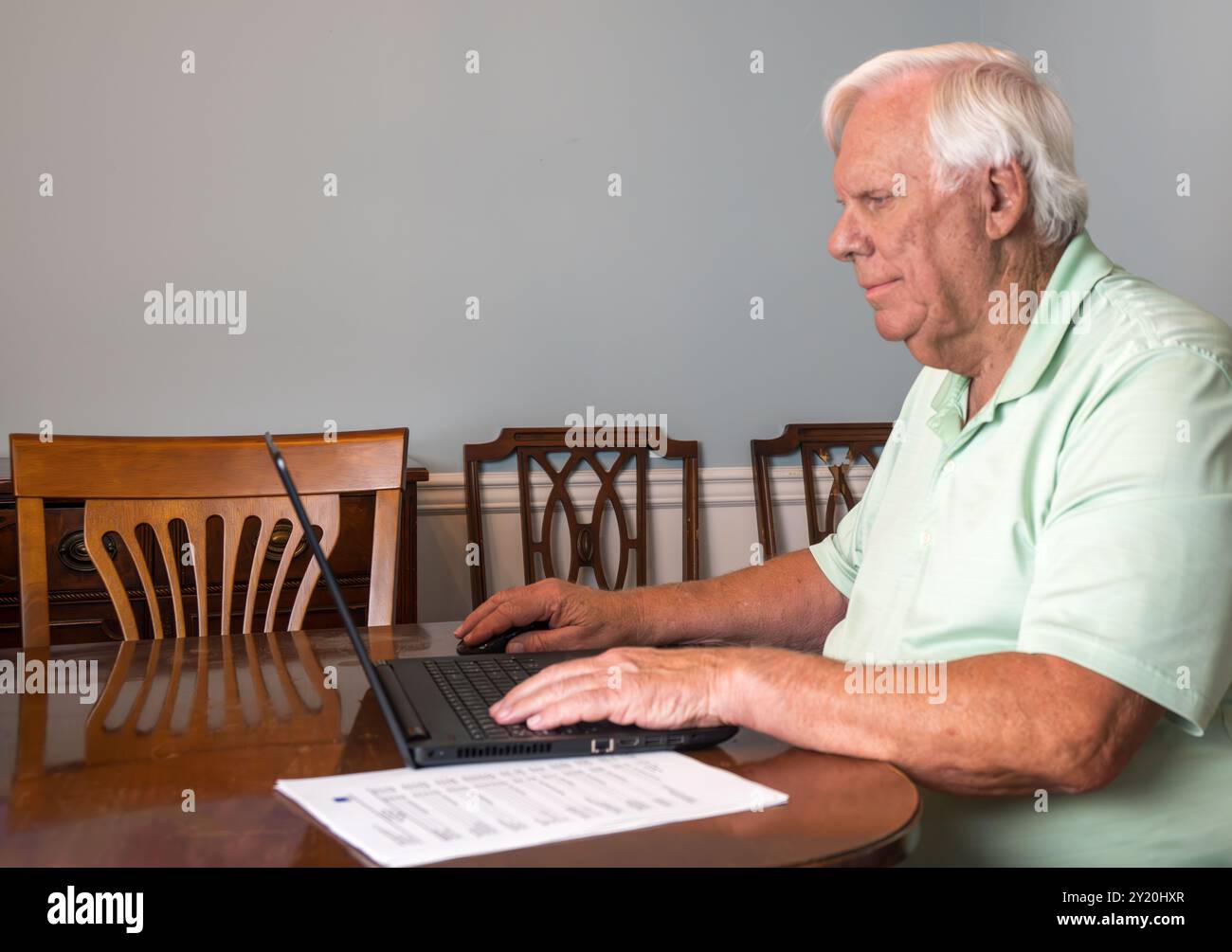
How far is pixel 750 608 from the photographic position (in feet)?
5.22

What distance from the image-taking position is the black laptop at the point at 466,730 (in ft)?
2.99

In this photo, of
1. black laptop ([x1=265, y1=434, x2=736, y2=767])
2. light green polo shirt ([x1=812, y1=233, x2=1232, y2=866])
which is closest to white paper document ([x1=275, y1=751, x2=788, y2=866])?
black laptop ([x1=265, y1=434, x2=736, y2=767])

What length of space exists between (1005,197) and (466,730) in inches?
32.9

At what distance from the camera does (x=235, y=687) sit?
120cm

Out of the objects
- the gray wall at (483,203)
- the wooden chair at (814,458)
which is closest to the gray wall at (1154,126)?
the gray wall at (483,203)

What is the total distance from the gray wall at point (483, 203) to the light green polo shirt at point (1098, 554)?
5.24 ft

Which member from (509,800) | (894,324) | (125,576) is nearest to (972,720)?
(509,800)

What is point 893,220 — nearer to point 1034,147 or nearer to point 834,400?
point 1034,147

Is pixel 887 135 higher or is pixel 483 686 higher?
pixel 887 135

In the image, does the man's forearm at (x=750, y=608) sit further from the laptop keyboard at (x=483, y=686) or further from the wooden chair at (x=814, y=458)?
the wooden chair at (x=814, y=458)

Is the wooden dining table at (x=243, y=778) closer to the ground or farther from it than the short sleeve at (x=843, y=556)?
closer to the ground

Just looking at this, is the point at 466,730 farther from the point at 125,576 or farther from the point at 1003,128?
the point at 125,576
